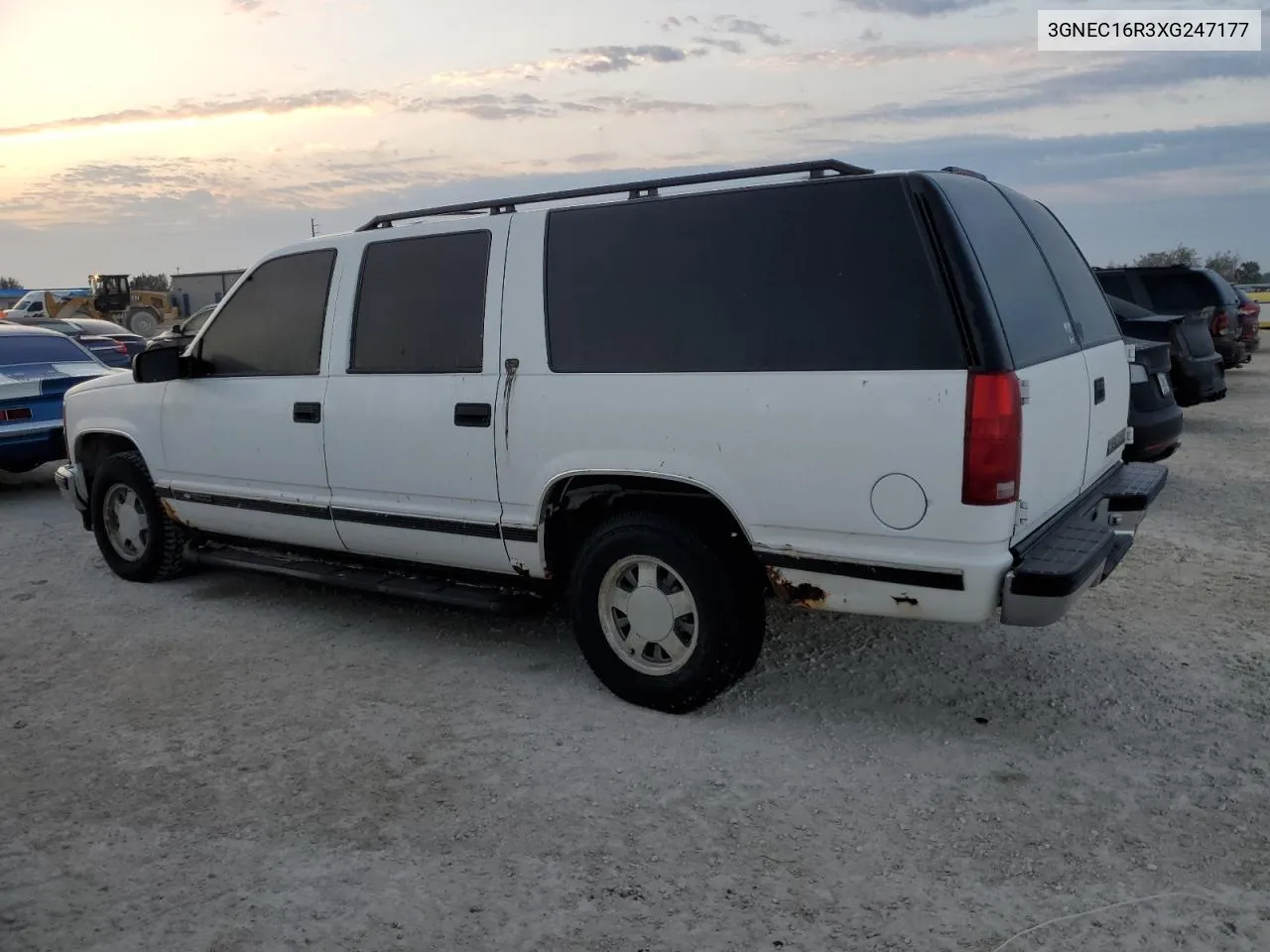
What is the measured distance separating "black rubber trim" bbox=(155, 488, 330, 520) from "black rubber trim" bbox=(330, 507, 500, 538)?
0.13m

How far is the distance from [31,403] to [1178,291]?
12.1m

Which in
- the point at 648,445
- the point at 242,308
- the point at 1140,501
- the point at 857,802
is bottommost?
the point at 857,802

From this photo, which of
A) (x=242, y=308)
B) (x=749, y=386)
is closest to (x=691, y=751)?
(x=749, y=386)

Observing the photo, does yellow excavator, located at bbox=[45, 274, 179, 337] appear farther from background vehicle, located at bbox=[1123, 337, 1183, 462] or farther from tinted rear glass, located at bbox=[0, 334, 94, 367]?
background vehicle, located at bbox=[1123, 337, 1183, 462]

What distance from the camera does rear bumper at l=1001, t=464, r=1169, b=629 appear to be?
3.44 m

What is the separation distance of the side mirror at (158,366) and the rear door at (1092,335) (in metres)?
4.11

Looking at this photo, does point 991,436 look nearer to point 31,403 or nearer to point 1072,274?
point 1072,274

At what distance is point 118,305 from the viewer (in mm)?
39375

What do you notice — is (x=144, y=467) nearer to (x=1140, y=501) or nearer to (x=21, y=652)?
(x=21, y=652)

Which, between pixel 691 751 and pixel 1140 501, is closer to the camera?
pixel 691 751

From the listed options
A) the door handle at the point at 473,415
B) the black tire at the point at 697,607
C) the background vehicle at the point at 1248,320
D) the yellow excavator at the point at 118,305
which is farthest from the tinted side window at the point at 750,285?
the yellow excavator at the point at 118,305

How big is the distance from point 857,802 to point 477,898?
1265 mm

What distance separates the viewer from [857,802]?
348cm

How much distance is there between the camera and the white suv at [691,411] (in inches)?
138
